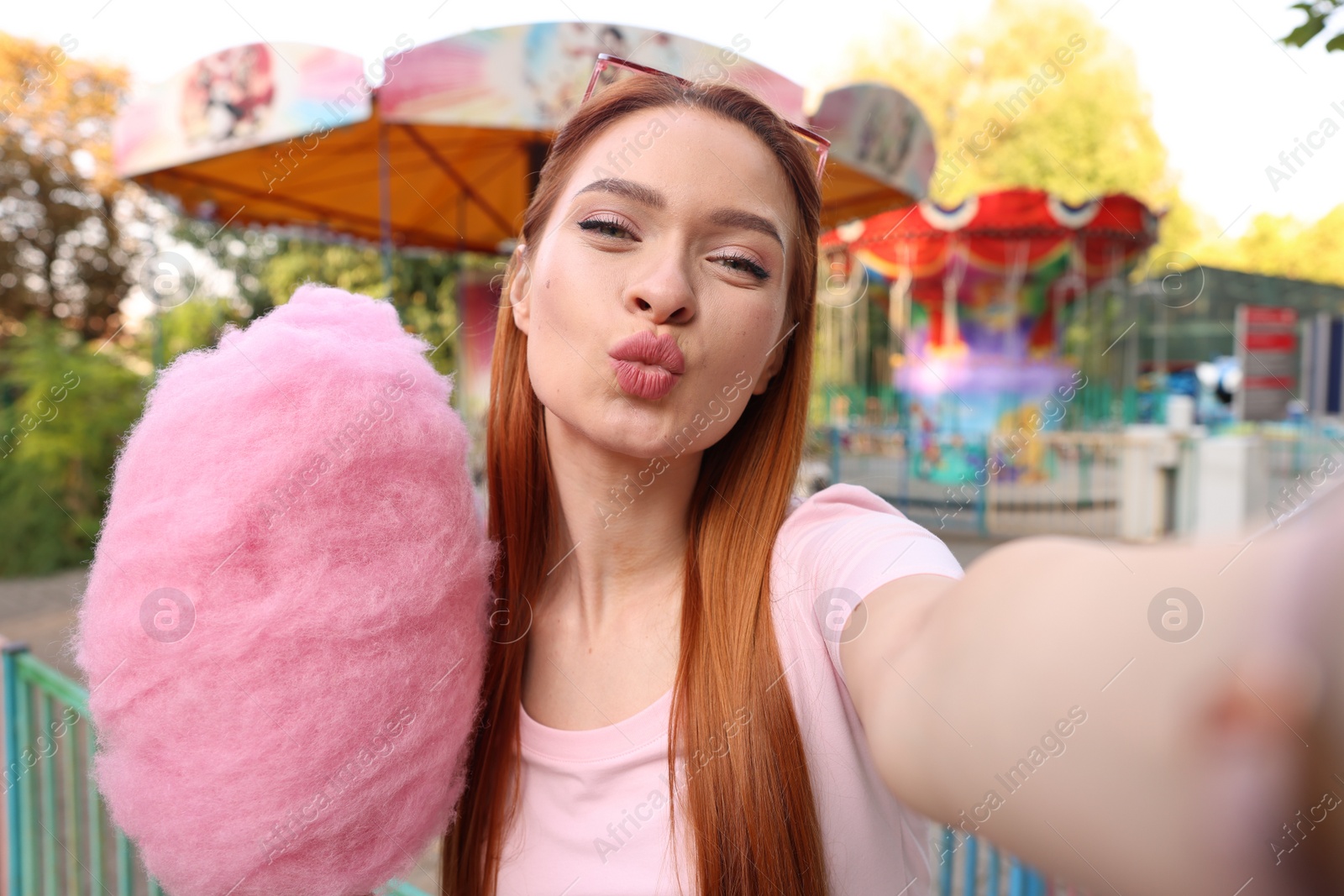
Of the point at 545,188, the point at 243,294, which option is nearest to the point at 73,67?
the point at 243,294

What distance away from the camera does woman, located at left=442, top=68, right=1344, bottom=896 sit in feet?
2.79

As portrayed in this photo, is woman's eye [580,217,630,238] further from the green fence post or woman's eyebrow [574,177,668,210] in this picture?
the green fence post

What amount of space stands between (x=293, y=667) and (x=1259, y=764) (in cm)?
84

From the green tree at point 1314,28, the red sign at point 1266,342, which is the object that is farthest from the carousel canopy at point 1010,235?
the green tree at point 1314,28

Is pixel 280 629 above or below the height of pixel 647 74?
below

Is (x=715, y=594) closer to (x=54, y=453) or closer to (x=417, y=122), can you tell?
(x=417, y=122)

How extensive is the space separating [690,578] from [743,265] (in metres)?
0.44

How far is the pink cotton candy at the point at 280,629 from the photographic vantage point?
0.83m

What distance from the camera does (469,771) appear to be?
1.08 metres

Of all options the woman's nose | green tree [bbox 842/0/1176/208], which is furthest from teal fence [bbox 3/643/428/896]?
green tree [bbox 842/0/1176/208]

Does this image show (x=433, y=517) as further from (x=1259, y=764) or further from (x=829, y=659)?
(x=1259, y=764)

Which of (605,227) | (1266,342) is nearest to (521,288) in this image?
(605,227)

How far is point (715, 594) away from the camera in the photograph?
1.04m

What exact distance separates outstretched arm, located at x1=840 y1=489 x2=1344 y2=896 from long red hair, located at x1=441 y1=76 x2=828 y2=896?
418mm
